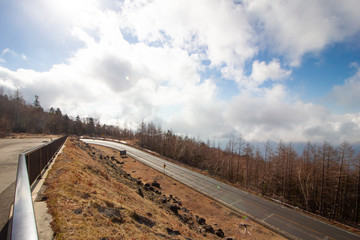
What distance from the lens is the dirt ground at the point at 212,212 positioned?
1928 centimetres

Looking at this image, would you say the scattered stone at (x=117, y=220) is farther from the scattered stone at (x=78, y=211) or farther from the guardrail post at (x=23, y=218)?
the guardrail post at (x=23, y=218)

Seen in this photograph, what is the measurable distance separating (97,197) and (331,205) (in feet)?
138

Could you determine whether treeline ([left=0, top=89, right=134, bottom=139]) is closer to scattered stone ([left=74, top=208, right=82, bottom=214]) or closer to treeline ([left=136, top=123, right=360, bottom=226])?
scattered stone ([left=74, top=208, right=82, bottom=214])

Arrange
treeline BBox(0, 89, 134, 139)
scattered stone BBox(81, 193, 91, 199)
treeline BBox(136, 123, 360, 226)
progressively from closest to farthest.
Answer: scattered stone BBox(81, 193, 91, 199) → treeline BBox(136, 123, 360, 226) → treeline BBox(0, 89, 134, 139)

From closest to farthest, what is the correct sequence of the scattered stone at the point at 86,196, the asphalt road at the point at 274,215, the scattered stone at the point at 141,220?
the scattered stone at the point at 86,196 < the scattered stone at the point at 141,220 < the asphalt road at the point at 274,215

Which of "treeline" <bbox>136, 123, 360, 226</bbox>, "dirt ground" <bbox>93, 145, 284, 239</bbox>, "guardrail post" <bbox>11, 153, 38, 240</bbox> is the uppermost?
"guardrail post" <bbox>11, 153, 38, 240</bbox>

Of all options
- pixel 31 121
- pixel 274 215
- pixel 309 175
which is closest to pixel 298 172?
pixel 309 175

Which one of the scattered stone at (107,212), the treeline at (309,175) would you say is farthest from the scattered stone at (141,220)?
the treeline at (309,175)

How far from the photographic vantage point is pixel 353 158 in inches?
1024

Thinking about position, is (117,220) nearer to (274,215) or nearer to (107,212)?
(107,212)

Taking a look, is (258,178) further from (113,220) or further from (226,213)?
(113,220)

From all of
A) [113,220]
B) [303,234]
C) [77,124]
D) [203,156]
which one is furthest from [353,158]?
[77,124]

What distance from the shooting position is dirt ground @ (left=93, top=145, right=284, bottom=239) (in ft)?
63.3

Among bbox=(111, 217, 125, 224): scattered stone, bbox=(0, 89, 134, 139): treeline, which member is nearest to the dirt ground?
bbox=(111, 217, 125, 224): scattered stone
